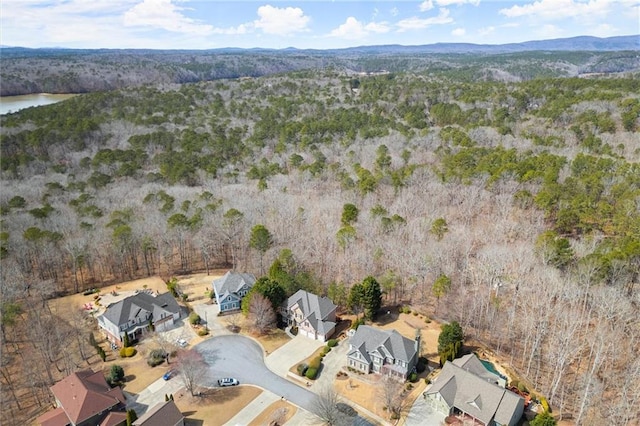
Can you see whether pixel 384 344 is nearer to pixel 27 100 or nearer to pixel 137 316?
pixel 137 316

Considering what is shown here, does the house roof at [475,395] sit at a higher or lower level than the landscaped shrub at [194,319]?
higher

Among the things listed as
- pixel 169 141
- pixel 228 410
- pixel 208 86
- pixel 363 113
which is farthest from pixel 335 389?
pixel 208 86

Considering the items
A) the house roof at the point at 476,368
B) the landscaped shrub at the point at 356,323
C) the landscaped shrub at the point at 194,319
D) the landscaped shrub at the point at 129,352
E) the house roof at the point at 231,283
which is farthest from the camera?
the house roof at the point at 231,283

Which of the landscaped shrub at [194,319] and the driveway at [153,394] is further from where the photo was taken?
the landscaped shrub at [194,319]

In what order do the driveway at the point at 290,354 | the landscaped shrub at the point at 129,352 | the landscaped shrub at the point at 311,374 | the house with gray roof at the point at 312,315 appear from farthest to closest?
the house with gray roof at the point at 312,315
the landscaped shrub at the point at 129,352
the driveway at the point at 290,354
the landscaped shrub at the point at 311,374

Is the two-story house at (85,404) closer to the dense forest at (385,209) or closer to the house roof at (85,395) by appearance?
the house roof at (85,395)

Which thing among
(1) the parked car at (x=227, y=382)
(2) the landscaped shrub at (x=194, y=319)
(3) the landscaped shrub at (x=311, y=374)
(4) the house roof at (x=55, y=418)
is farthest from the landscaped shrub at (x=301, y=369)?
(4) the house roof at (x=55, y=418)

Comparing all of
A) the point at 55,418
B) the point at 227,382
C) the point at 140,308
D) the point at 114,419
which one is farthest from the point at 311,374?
the point at 55,418
